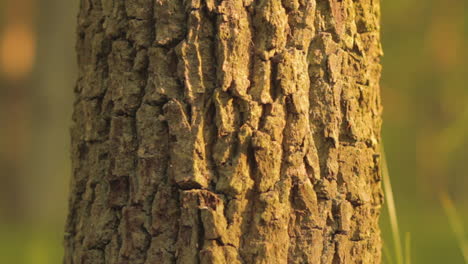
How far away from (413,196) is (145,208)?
476 inches

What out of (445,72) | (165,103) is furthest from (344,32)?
(445,72)

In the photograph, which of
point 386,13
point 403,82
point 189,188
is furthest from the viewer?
point 403,82

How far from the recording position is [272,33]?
1592mm

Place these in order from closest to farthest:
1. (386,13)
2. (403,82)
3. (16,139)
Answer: (16,139) < (386,13) < (403,82)

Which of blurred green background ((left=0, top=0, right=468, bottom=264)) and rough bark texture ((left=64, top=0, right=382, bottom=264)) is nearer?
rough bark texture ((left=64, top=0, right=382, bottom=264))

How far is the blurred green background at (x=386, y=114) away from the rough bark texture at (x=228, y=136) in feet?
14.2

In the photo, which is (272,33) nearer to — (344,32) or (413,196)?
(344,32)

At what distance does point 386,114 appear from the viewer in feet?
43.7

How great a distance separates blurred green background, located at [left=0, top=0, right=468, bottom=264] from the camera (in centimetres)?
820

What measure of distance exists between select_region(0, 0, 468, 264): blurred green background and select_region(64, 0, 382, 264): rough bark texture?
4.33 meters

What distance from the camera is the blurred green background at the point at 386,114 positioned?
8203 millimetres

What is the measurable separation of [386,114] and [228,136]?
12.1m

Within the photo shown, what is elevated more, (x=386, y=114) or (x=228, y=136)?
(x=386, y=114)

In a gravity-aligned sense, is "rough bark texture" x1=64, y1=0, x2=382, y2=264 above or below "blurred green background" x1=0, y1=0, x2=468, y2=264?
below
